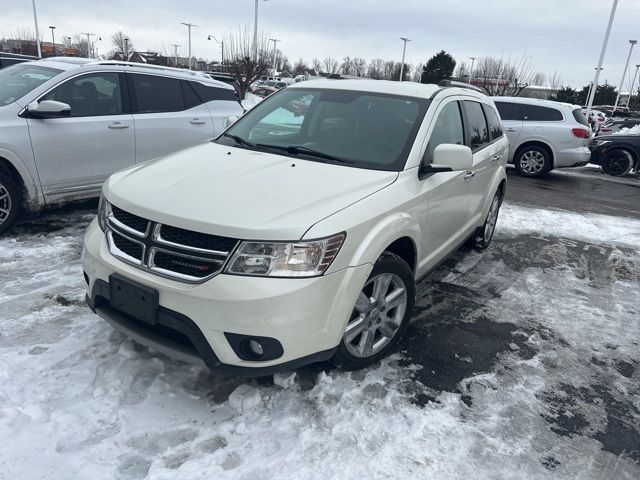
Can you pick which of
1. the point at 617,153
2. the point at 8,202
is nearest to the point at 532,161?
the point at 617,153

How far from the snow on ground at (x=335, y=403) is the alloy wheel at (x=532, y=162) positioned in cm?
827

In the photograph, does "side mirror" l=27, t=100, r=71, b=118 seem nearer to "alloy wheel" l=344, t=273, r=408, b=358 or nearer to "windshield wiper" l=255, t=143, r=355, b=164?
"windshield wiper" l=255, t=143, r=355, b=164

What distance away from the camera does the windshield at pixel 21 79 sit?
4.97 meters

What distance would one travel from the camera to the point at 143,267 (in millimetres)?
2637

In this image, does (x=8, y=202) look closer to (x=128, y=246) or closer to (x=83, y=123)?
(x=83, y=123)

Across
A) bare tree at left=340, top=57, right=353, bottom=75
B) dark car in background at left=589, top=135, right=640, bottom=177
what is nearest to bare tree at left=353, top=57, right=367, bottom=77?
bare tree at left=340, top=57, right=353, bottom=75

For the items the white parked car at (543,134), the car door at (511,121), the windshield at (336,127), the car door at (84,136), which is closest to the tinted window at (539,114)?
the white parked car at (543,134)

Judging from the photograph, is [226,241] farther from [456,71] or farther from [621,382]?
[456,71]

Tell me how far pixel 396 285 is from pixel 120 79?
4272mm

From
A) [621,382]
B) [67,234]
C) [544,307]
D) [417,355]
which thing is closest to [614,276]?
[544,307]

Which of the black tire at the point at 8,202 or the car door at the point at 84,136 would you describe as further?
the car door at the point at 84,136

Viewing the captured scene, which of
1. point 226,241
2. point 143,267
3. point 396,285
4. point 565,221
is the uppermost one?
point 226,241

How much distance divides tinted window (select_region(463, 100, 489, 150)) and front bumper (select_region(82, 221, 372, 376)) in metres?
2.44

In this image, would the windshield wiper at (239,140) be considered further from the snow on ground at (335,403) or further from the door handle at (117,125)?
the door handle at (117,125)
